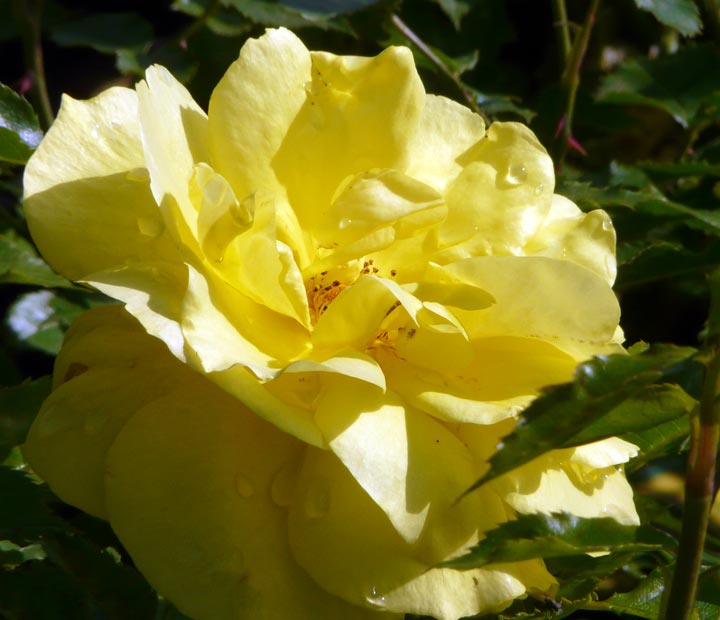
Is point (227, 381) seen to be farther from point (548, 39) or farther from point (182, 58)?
point (548, 39)

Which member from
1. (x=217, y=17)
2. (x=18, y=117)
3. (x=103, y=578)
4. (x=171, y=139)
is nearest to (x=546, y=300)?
(x=171, y=139)

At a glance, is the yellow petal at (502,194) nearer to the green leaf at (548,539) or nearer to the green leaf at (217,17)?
the green leaf at (548,539)

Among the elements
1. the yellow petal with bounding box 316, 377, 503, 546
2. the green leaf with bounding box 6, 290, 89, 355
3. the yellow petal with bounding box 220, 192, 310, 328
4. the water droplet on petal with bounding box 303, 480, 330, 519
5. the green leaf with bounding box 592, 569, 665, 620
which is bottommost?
the green leaf with bounding box 6, 290, 89, 355

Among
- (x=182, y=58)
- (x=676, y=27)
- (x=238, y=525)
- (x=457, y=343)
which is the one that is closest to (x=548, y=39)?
(x=676, y=27)

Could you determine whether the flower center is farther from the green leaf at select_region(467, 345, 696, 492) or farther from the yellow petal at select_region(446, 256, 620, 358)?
the green leaf at select_region(467, 345, 696, 492)

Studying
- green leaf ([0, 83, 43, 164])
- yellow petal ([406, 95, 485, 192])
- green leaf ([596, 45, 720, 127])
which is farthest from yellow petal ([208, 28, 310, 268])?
green leaf ([596, 45, 720, 127])

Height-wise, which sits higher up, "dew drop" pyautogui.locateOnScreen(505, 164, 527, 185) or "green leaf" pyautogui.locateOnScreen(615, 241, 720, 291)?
"dew drop" pyautogui.locateOnScreen(505, 164, 527, 185)
